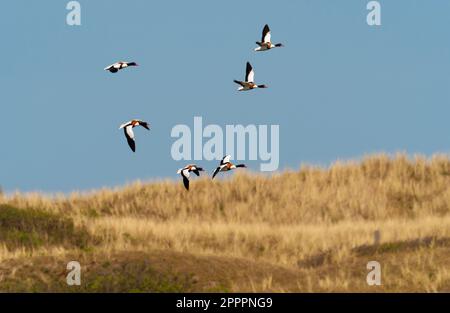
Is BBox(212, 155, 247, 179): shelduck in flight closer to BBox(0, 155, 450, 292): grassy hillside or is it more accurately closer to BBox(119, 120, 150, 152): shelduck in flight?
BBox(0, 155, 450, 292): grassy hillside

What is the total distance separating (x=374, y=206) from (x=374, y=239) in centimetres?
1081

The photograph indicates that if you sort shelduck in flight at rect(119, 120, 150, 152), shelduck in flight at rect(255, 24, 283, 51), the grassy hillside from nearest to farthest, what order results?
1. the grassy hillside
2. shelduck in flight at rect(119, 120, 150, 152)
3. shelduck in flight at rect(255, 24, 283, 51)

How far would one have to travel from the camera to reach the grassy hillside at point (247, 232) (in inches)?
921

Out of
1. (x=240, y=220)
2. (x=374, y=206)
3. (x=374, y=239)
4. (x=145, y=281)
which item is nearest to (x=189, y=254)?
(x=145, y=281)

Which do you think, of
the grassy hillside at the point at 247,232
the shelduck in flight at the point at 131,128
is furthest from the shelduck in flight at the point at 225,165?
the shelduck in flight at the point at 131,128

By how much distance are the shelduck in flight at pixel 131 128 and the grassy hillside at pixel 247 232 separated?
2.98 metres

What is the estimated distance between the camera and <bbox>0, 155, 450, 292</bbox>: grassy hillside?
23391mm

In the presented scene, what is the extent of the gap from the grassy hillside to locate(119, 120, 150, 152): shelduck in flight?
298 cm

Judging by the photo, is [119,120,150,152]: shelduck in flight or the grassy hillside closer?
the grassy hillside

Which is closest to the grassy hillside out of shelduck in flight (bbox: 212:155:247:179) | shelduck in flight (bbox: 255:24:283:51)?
shelduck in flight (bbox: 212:155:247:179)

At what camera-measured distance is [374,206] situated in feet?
136

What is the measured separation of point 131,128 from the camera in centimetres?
2717

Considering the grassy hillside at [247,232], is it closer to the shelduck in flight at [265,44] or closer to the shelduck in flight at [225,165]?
the shelduck in flight at [225,165]
